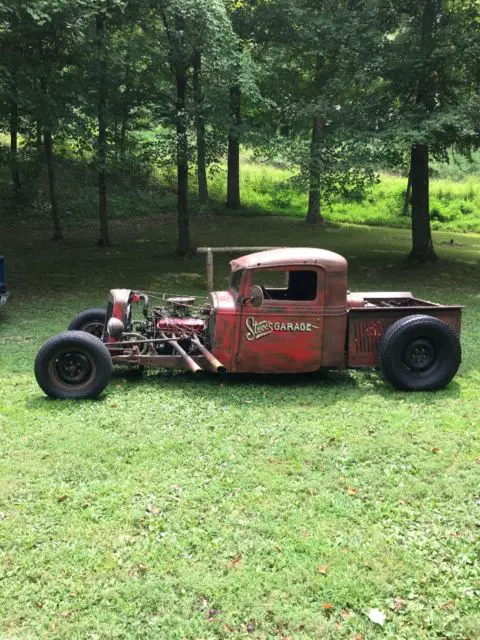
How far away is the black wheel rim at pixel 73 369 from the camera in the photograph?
6629 mm

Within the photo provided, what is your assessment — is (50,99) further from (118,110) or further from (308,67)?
(308,67)

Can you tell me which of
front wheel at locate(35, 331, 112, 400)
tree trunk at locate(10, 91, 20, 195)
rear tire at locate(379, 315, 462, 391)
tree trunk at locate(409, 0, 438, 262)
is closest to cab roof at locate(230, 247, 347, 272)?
rear tire at locate(379, 315, 462, 391)

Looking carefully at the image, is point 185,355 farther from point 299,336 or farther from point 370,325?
point 370,325

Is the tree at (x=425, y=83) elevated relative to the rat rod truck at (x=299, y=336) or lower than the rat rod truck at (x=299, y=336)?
elevated

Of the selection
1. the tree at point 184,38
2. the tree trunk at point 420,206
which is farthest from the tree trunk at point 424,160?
the tree at point 184,38

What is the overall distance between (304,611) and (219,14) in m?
14.7

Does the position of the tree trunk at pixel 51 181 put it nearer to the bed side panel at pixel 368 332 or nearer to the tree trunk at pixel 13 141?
the tree trunk at pixel 13 141

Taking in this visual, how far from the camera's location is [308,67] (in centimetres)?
1980

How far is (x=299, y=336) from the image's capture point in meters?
7.02

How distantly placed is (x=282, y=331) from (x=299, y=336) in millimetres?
221

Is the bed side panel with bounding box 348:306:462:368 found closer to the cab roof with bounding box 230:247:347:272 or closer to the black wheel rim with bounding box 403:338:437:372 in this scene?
the black wheel rim with bounding box 403:338:437:372

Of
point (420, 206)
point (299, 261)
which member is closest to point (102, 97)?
point (420, 206)

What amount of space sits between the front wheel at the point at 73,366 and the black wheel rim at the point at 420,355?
11.7 ft

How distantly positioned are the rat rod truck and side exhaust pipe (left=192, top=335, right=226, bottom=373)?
0.04ft
